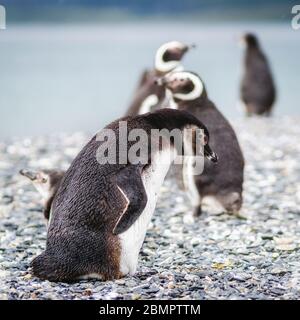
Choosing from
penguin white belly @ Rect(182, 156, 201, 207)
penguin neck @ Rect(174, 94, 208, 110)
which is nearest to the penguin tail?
penguin white belly @ Rect(182, 156, 201, 207)

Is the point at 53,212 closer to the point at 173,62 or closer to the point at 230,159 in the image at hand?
the point at 230,159

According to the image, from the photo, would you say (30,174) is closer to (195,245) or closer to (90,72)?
(195,245)

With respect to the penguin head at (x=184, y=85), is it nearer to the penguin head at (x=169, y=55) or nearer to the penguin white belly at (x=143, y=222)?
the penguin head at (x=169, y=55)

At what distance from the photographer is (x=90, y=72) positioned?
1803 cm

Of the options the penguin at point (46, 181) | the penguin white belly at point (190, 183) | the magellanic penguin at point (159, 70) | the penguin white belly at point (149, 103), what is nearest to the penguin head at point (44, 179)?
the penguin at point (46, 181)

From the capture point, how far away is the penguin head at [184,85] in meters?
5.49

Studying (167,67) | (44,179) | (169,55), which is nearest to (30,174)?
(44,179)

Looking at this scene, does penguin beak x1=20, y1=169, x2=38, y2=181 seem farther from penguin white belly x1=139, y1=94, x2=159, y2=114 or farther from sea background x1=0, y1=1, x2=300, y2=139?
sea background x1=0, y1=1, x2=300, y2=139

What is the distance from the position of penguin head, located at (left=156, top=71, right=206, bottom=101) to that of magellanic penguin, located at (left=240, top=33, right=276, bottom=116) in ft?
15.5

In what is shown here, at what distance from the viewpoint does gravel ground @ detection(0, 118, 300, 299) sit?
12.4 ft

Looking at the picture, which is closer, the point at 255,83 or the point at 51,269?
the point at 51,269

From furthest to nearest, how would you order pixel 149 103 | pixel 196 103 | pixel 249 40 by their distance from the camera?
pixel 249 40, pixel 149 103, pixel 196 103

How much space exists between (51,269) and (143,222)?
48cm

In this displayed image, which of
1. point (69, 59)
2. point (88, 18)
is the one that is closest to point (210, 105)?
point (69, 59)
